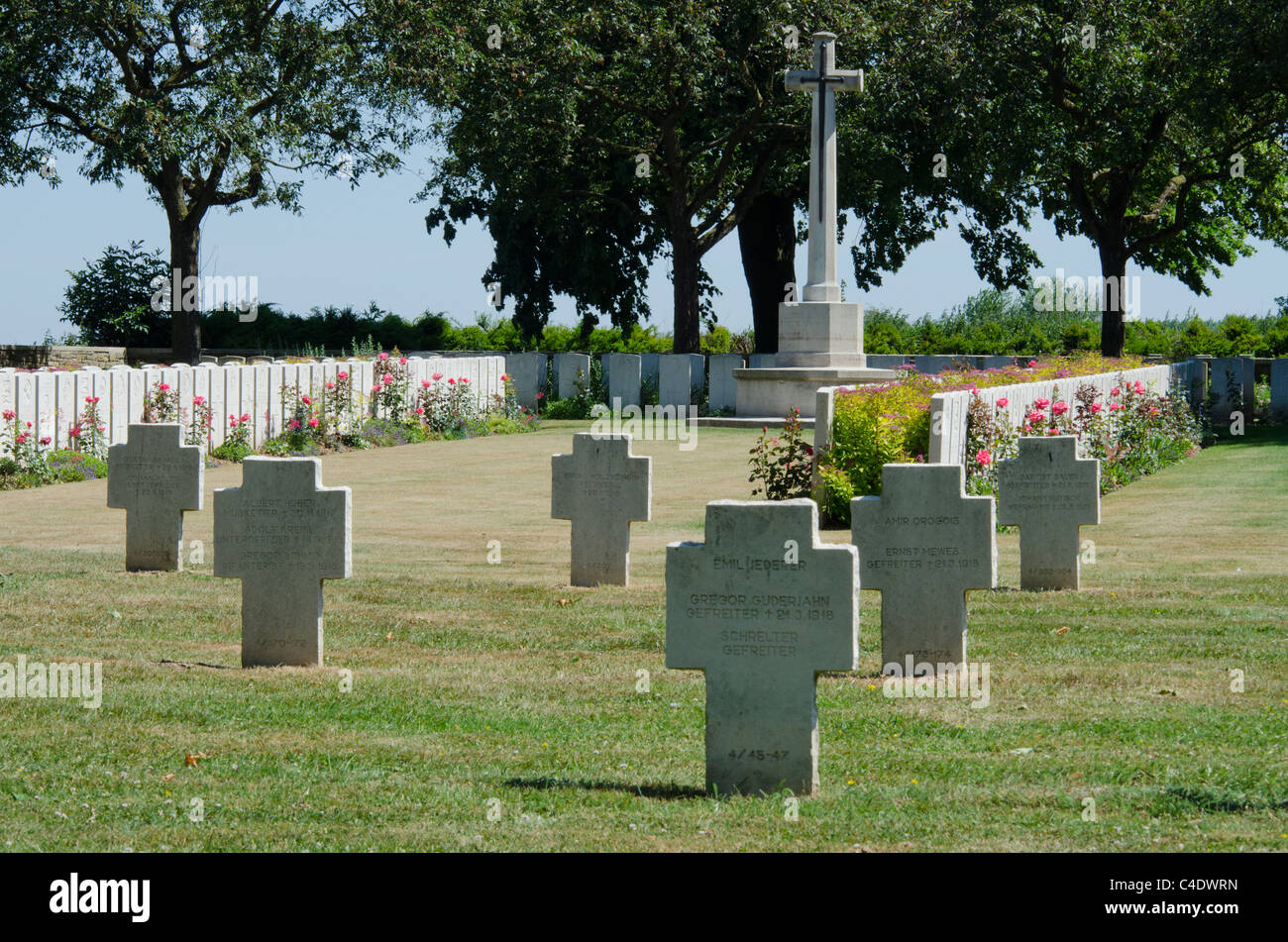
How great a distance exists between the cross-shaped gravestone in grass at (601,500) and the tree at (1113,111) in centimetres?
2229

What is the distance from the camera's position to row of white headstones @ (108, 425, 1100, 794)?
611 centimetres

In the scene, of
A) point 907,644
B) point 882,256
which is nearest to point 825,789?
point 907,644

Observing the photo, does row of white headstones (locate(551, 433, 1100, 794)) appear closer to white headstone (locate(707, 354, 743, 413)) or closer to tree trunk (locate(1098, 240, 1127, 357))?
white headstone (locate(707, 354, 743, 413))

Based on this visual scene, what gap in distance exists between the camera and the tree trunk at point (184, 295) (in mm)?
33375

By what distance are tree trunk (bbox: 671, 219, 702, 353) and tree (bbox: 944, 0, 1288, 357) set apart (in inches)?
251

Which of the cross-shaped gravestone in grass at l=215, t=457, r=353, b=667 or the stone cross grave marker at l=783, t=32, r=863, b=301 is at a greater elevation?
the stone cross grave marker at l=783, t=32, r=863, b=301

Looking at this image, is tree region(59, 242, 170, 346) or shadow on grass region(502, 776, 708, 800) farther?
tree region(59, 242, 170, 346)

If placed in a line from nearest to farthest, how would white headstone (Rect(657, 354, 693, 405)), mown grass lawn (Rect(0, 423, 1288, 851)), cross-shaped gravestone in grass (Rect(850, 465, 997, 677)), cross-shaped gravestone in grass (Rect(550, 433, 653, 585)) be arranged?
1. mown grass lawn (Rect(0, 423, 1288, 851))
2. cross-shaped gravestone in grass (Rect(850, 465, 997, 677))
3. cross-shaped gravestone in grass (Rect(550, 433, 653, 585))
4. white headstone (Rect(657, 354, 693, 405))

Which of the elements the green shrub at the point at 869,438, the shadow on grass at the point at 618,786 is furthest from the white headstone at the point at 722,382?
the shadow on grass at the point at 618,786

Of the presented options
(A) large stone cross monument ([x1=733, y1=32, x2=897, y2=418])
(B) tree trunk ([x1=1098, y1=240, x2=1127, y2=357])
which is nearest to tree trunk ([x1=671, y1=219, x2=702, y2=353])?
(A) large stone cross monument ([x1=733, y1=32, x2=897, y2=418])

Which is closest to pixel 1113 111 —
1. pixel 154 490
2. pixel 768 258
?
pixel 768 258

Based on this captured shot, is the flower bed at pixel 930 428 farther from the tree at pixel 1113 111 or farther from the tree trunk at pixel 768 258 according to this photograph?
the tree trunk at pixel 768 258

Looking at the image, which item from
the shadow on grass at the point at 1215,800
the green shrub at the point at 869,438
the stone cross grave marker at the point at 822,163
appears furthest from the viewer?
the stone cross grave marker at the point at 822,163

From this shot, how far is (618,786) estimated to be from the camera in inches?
250
